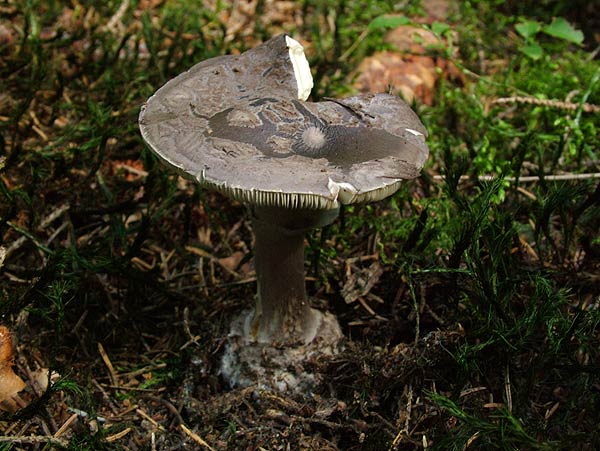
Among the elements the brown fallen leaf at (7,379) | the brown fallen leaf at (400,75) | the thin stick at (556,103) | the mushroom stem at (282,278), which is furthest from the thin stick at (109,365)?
the thin stick at (556,103)

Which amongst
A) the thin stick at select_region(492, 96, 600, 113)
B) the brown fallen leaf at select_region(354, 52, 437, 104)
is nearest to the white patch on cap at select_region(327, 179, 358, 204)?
the thin stick at select_region(492, 96, 600, 113)

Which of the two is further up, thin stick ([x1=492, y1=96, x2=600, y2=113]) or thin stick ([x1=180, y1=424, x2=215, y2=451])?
thin stick ([x1=492, y1=96, x2=600, y2=113])

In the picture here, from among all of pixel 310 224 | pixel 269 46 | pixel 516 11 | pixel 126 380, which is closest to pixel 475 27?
pixel 516 11

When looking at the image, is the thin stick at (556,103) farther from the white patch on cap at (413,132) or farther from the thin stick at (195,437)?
the thin stick at (195,437)

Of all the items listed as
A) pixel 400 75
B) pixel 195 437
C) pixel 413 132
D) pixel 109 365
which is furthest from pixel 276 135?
pixel 400 75

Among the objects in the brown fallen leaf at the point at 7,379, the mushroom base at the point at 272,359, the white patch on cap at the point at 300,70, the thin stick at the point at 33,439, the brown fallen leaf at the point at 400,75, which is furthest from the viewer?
the brown fallen leaf at the point at 400,75

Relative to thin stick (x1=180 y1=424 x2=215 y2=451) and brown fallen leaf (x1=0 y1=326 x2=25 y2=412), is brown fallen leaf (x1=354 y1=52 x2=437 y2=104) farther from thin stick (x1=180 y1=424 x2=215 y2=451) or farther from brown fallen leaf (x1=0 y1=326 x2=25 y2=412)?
brown fallen leaf (x1=0 y1=326 x2=25 y2=412)

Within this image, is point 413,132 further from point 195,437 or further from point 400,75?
point 400,75
